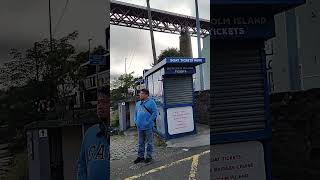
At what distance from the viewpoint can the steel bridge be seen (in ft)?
5.24

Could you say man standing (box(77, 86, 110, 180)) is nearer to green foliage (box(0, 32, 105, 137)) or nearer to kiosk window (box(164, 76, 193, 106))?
green foliage (box(0, 32, 105, 137))

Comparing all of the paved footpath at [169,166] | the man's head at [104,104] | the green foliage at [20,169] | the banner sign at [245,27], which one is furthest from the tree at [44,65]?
the banner sign at [245,27]

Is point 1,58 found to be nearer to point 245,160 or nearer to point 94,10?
point 94,10

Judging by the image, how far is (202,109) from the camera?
1.79 m

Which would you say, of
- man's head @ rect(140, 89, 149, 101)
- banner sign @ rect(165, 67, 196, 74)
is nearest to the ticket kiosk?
banner sign @ rect(165, 67, 196, 74)

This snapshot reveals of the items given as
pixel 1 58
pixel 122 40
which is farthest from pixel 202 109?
pixel 1 58

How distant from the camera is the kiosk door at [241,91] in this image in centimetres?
273

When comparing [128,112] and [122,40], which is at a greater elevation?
[122,40]

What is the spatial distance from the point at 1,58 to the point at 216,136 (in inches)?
58.3

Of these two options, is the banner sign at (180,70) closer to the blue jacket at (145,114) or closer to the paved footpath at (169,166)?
the blue jacket at (145,114)

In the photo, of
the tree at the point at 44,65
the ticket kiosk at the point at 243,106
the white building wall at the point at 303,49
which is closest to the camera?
the tree at the point at 44,65

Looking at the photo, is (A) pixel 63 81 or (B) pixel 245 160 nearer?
(A) pixel 63 81

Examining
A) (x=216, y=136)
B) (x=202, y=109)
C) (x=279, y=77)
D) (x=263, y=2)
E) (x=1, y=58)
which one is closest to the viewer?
(x=1, y=58)

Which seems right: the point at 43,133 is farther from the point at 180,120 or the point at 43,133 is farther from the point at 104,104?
the point at 180,120
